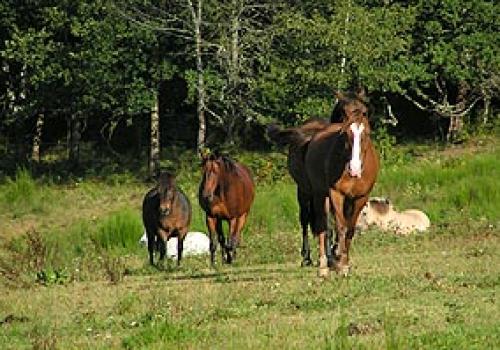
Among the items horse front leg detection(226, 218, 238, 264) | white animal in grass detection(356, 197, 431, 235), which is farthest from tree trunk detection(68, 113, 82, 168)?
horse front leg detection(226, 218, 238, 264)

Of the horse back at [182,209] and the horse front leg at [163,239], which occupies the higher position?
the horse back at [182,209]

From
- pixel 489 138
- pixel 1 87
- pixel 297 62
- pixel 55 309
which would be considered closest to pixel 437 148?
pixel 489 138

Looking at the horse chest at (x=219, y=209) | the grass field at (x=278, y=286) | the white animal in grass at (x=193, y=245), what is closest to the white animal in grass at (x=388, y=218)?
the grass field at (x=278, y=286)

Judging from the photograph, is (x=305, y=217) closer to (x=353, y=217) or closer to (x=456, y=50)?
(x=353, y=217)

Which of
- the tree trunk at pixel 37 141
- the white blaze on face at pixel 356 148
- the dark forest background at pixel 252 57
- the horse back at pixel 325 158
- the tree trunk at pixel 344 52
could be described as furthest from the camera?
the tree trunk at pixel 37 141

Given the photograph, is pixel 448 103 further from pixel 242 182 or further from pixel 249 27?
pixel 242 182

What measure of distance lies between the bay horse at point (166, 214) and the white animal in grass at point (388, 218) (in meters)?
4.68

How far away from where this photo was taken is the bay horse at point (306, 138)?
12680mm

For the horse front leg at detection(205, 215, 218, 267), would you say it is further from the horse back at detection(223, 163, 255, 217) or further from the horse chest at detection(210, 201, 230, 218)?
the horse back at detection(223, 163, 255, 217)

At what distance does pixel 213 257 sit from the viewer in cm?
1803

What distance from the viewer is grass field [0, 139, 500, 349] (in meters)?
8.98

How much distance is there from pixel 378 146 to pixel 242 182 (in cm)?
1478

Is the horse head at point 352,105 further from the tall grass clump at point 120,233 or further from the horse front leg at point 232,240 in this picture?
the tall grass clump at point 120,233

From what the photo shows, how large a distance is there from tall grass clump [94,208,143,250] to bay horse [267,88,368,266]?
26.4ft
